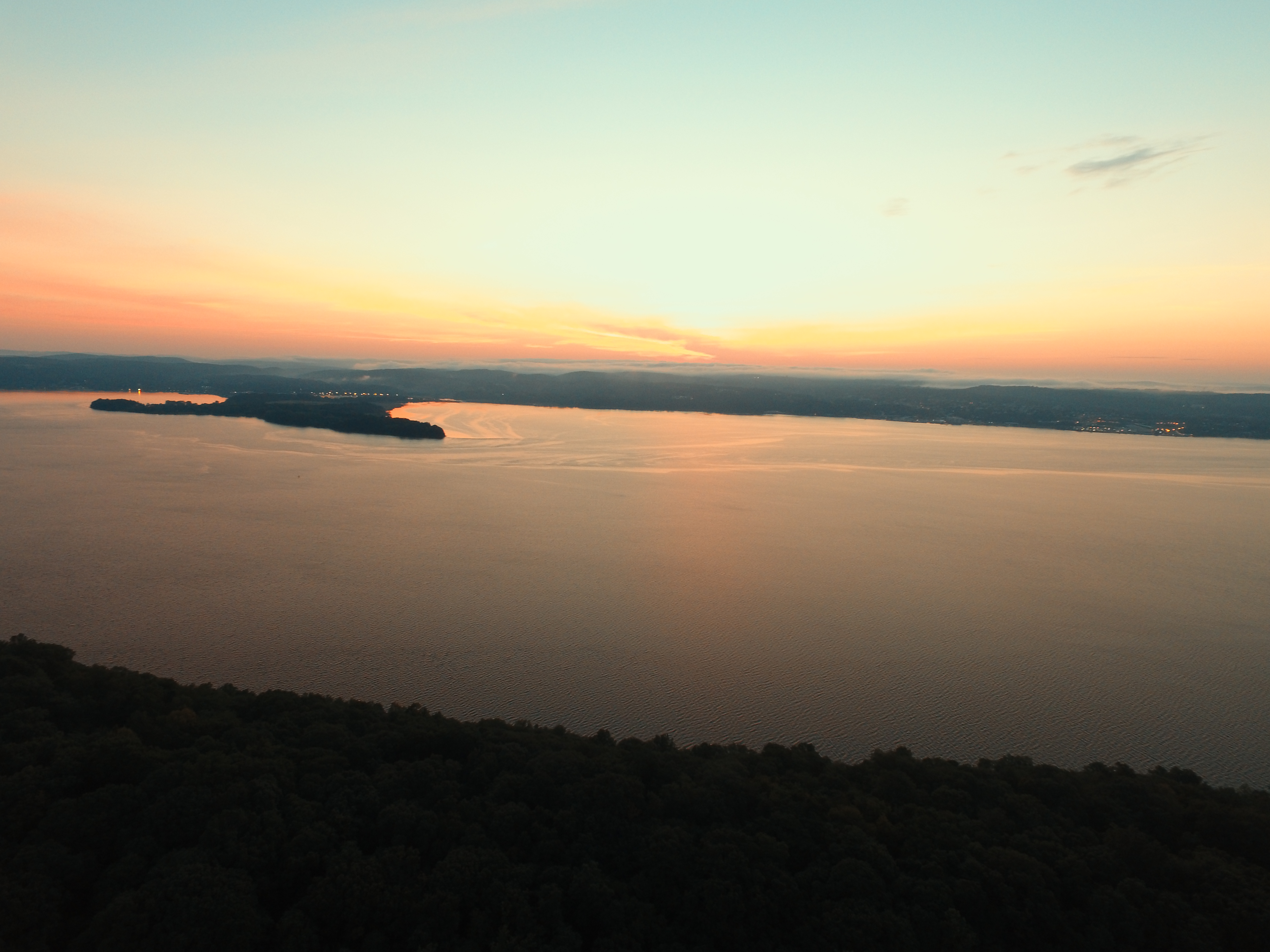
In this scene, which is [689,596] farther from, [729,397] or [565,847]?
[729,397]

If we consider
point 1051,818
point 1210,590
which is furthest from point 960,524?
point 1051,818

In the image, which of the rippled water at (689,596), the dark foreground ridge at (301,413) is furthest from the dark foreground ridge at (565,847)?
the dark foreground ridge at (301,413)

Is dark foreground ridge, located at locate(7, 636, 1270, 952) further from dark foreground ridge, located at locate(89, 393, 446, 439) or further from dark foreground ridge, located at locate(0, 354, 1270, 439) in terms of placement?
dark foreground ridge, located at locate(0, 354, 1270, 439)

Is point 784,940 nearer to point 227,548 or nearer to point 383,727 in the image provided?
point 383,727

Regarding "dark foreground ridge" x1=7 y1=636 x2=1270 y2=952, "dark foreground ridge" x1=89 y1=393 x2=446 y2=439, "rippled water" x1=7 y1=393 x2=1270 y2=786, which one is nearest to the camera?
"dark foreground ridge" x1=7 y1=636 x2=1270 y2=952

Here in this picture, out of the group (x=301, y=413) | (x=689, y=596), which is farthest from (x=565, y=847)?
(x=301, y=413)

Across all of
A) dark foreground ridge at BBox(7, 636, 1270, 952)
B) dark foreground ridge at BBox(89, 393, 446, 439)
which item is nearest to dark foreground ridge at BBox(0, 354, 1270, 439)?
dark foreground ridge at BBox(89, 393, 446, 439)
